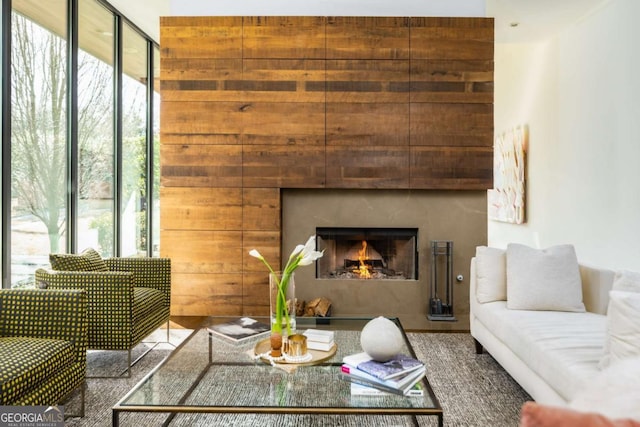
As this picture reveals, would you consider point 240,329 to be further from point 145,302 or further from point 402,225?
point 402,225

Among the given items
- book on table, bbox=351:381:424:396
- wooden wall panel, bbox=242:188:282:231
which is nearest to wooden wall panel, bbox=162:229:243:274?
wooden wall panel, bbox=242:188:282:231

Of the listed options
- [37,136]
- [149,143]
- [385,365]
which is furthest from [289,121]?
[385,365]

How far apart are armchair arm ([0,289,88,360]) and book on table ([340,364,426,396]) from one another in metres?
1.35

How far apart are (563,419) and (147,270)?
332 cm

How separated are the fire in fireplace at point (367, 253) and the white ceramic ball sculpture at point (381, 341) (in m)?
2.10

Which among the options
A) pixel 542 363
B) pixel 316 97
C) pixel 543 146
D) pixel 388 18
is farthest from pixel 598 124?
pixel 542 363

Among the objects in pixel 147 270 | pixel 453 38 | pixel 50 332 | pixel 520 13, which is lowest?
pixel 50 332

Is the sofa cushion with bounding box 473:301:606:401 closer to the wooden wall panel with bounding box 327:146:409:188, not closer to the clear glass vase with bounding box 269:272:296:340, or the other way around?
the clear glass vase with bounding box 269:272:296:340

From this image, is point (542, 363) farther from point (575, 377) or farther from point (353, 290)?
point (353, 290)

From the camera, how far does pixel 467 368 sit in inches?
121

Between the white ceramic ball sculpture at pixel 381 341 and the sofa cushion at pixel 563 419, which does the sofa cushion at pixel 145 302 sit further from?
the sofa cushion at pixel 563 419

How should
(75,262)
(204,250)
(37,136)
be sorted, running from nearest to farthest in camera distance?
(75,262), (37,136), (204,250)

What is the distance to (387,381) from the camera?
1.80 meters

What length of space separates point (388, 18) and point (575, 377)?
3099 millimetres
